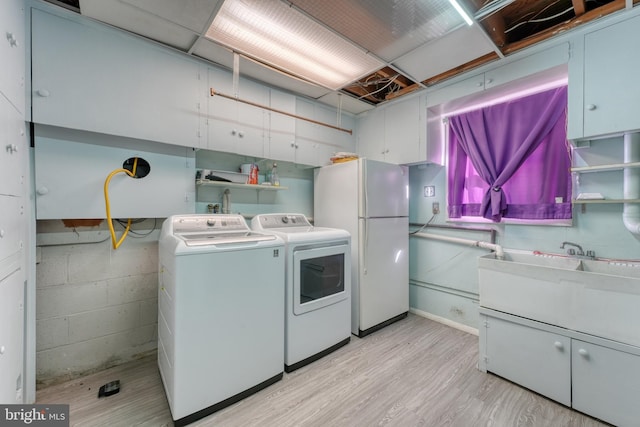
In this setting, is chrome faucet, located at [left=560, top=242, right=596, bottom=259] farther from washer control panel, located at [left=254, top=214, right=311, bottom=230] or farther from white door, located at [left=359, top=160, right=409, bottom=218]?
washer control panel, located at [left=254, top=214, right=311, bottom=230]

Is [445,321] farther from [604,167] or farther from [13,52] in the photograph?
[13,52]

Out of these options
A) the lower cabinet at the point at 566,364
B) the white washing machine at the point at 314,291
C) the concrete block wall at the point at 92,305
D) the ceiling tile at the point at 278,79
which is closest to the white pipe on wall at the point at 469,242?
the lower cabinet at the point at 566,364

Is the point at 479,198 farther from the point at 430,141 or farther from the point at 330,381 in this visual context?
the point at 330,381

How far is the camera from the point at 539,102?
2.37 meters

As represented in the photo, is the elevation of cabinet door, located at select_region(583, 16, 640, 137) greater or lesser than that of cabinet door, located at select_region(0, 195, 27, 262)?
greater

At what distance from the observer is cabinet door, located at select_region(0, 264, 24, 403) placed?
1.17 meters

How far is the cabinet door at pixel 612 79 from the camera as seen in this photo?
5.76 feet

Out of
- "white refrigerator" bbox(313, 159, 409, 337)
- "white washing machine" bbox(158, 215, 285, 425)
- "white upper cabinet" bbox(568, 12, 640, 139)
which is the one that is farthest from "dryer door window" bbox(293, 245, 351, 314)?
"white upper cabinet" bbox(568, 12, 640, 139)

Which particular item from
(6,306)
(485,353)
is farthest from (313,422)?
(6,306)

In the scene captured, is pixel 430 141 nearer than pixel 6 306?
No

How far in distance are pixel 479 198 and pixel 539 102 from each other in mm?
1025

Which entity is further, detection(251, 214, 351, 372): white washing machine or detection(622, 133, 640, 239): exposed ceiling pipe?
detection(251, 214, 351, 372): white washing machine

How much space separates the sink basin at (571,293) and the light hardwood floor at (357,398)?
589 mm

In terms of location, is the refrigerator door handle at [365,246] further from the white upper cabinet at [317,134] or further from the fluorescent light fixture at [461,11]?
the fluorescent light fixture at [461,11]
